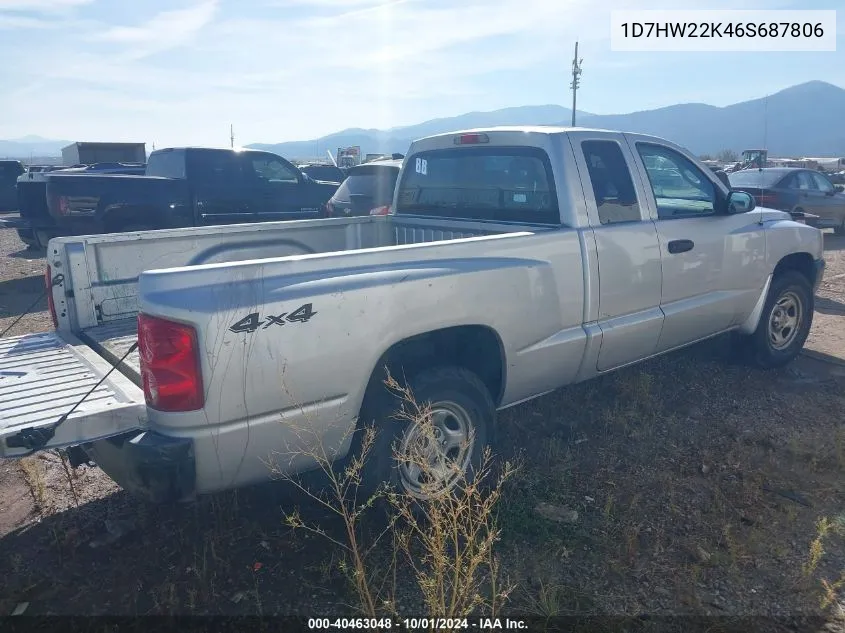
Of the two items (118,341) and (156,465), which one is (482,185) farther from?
(156,465)

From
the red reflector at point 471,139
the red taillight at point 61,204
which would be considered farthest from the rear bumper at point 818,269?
the red taillight at point 61,204

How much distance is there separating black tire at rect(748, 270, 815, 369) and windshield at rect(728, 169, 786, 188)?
742cm

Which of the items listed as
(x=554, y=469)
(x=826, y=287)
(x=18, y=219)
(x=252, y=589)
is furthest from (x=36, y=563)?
(x=826, y=287)

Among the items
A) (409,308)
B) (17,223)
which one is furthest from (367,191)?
(409,308)

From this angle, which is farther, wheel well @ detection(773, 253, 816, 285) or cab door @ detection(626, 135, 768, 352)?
wheel well @ detection(773, 253, 816, 285)

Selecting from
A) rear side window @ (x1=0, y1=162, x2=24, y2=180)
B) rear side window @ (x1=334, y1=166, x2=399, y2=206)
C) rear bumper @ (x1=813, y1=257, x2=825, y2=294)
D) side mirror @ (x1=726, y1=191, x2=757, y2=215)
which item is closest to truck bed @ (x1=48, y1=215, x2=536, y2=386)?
side mirror @ (x1=726, y1=191, x2=757, y2=215)

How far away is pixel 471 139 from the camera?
461 cm

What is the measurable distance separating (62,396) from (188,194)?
809cm

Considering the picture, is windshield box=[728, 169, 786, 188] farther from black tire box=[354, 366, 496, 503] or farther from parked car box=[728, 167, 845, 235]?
black tire box=[354, 366, 496, 503]

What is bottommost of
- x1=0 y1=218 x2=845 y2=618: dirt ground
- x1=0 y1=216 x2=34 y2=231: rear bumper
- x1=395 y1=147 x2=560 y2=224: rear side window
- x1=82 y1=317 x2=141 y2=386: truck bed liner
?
x1=0 y1=218 x2=845 y2=618: dirt ground

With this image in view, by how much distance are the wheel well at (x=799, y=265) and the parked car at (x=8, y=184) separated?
1684 cm

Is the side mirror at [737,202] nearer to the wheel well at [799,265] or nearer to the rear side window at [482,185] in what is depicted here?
the wheel well at [799,265]

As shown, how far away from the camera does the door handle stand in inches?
176

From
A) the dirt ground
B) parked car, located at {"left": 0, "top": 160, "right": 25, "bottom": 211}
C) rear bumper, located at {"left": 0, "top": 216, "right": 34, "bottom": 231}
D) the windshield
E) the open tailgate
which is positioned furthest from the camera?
parked car, located at {"left": 0, "top": 160, "right": 25, "bottom": 211}
